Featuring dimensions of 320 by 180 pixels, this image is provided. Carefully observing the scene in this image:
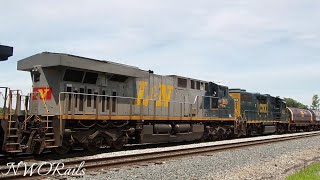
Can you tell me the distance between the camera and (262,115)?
1193 inches

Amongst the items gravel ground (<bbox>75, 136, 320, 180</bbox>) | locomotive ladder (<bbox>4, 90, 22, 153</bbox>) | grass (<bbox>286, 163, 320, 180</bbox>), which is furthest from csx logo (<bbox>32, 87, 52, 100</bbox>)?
grass (<bbox>286, 163, 320, 180</bbox>)

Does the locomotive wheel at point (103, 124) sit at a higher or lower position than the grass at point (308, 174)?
higher

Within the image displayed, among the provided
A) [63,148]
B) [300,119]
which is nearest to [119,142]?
[63,148]

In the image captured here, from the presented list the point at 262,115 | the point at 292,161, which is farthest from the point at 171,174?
the point at 262,115

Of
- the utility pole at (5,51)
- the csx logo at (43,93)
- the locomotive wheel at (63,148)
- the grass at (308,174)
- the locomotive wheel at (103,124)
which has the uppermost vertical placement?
the utility pole at (5,51)

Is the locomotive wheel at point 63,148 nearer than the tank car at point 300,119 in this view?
Yes

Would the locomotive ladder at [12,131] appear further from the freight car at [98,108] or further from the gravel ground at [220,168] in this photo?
the gravel ground at [220,168]

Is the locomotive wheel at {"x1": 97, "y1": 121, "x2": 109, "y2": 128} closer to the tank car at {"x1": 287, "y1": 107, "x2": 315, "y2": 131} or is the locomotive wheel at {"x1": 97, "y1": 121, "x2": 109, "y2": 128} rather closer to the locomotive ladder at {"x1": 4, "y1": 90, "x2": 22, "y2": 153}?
the locomotive ladder at {"x1": 4, "y1": 90, "x2": 22, "y2": 153}

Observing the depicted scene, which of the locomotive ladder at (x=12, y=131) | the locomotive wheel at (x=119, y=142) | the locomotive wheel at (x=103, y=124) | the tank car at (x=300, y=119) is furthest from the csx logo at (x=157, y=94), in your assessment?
the tank car at (x=300, y=119)

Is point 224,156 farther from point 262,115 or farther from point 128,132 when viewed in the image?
point 262,115

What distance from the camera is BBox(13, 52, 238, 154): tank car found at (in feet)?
40.9

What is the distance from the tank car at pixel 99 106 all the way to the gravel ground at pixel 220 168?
133 inches

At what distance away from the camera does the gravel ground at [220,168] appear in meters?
9.32

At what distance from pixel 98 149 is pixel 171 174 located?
19.9 feet
